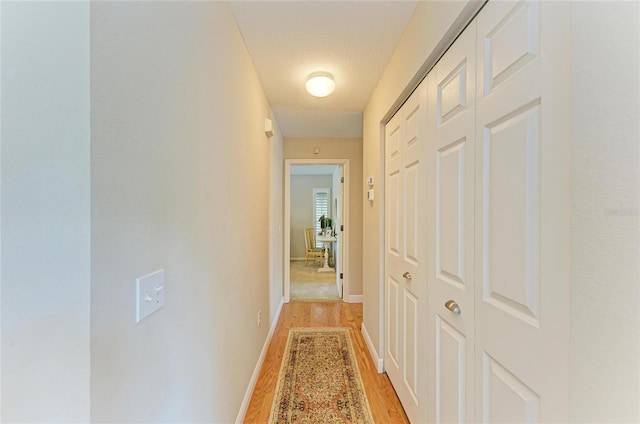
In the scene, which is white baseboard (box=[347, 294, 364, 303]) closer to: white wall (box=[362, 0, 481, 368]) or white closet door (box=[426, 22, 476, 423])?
white wall (box=[362, 0, 481, 368])

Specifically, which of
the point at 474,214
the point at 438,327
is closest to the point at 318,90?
the point at 474,214

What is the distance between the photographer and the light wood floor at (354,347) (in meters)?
1.67

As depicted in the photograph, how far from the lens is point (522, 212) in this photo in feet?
2.49

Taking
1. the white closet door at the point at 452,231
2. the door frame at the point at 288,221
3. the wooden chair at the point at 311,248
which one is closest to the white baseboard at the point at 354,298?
the door frame at the point at 288,221

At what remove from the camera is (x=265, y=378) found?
78.9 inches

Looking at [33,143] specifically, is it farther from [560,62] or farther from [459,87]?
[459,87]

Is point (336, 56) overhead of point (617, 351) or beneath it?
overhead

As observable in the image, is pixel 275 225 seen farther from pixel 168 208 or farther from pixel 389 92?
pixel 168 208

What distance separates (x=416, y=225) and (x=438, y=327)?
53cm

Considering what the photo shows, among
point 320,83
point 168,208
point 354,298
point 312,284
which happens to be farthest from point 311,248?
point 168,208

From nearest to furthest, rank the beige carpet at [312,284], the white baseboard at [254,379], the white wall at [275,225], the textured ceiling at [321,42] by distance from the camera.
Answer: the textured ceiling at [321,42], the white baseboard at [254,379], the white wall at [275,225], the beige carpet at [312,284]

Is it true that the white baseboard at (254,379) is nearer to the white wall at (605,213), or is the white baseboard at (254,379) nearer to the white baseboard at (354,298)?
the white baseboard at (354,298)

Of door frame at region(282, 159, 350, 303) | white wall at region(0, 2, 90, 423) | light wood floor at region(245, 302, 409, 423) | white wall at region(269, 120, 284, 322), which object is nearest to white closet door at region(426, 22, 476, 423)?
light wood floor at region(245, 302, 409, 423)

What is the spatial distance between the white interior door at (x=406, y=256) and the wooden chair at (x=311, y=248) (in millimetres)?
4421
